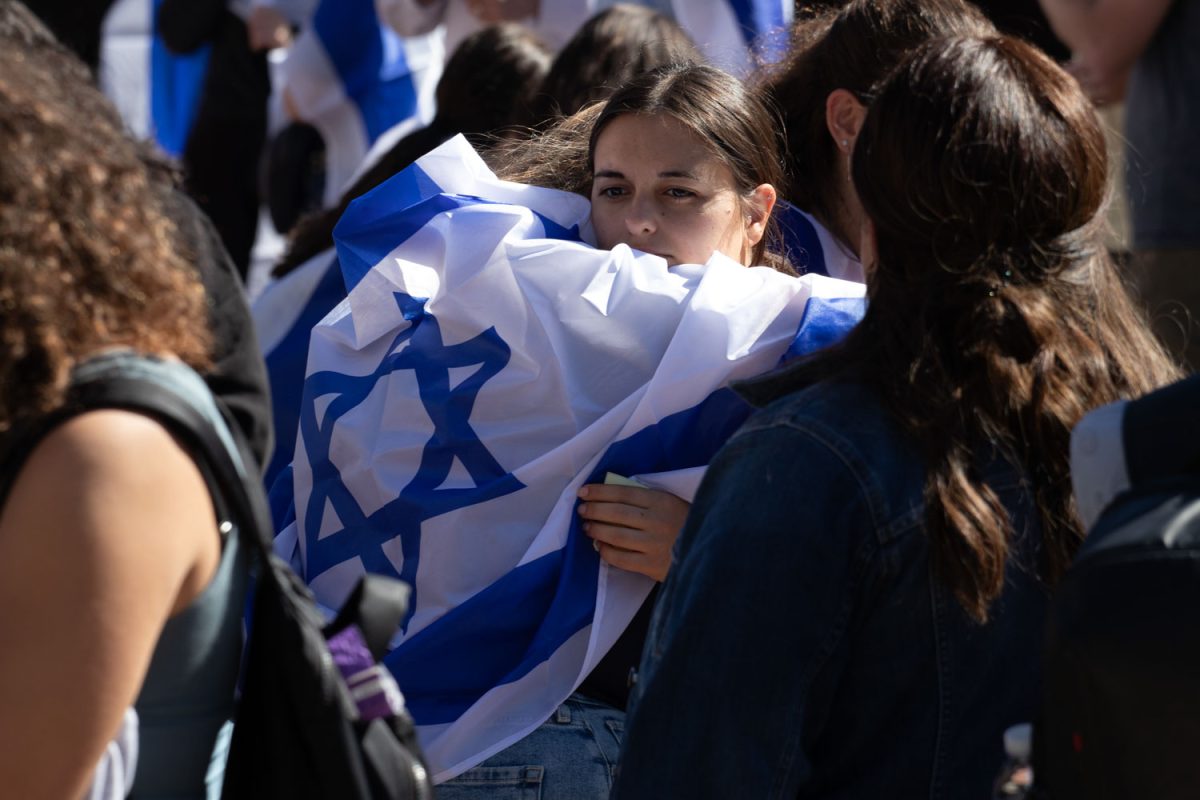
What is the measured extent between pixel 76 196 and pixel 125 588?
1.18ft

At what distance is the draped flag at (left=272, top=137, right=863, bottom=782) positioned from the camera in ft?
6.01

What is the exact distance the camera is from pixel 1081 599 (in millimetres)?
1101

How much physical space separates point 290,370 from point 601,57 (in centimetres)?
112

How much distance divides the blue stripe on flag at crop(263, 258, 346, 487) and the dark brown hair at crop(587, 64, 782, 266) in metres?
0.76

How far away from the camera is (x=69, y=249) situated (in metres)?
1.32

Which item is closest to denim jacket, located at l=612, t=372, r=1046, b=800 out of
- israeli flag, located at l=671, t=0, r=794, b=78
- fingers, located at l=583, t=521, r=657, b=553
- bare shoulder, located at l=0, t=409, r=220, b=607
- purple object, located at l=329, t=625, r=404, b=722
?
purple object, located at l=329, t=625, r=404, b=722

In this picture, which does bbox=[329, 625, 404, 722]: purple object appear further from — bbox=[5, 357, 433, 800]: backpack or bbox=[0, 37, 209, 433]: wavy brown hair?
bbox=[0, 37, 209, 433]: wavy brown hair

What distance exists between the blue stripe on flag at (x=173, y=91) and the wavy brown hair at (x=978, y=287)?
4.50 m

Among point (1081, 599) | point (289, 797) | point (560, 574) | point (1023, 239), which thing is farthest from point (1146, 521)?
point (560, 574)

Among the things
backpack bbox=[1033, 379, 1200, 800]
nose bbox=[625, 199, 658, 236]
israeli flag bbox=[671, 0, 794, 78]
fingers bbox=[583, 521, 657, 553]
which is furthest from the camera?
israeli flag bbox=[671, 0, 794, 78]

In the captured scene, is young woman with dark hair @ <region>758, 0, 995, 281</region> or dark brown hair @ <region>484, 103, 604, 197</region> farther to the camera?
dark brown hair @ <region>484, 103, 604, 197</region>

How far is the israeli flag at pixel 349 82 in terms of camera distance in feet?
16.2

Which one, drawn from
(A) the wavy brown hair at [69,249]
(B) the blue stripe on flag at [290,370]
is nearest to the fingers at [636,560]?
(A) the wavy brown hair at [69,249]

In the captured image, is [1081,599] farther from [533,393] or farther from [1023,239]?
[533,393]
